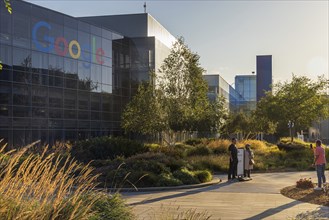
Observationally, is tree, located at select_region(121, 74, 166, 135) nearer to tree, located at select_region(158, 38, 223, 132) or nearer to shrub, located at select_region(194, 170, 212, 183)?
tree, located at select_region(158, 38, 223, 132)

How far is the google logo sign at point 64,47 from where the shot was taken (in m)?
38.0

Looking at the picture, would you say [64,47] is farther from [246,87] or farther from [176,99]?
[246,87]

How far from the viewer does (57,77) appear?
1580 inches

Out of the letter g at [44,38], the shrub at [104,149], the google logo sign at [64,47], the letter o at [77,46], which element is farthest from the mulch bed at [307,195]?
the letter o at [77,46]

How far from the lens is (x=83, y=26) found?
144 feet

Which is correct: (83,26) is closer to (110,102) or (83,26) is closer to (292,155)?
(110,102)

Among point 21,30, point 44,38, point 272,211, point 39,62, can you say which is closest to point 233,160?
point 272,211

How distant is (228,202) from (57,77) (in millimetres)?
29603

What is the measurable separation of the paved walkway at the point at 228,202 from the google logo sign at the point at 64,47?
983 inches

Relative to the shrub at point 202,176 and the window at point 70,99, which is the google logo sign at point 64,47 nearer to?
the window at point 70,99

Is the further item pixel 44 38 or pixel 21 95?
pixel 44 38

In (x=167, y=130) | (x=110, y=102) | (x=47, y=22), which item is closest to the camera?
(x=167, y=130)

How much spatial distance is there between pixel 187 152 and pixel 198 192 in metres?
12.9

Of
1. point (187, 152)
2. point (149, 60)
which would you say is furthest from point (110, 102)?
point (187, 152)
